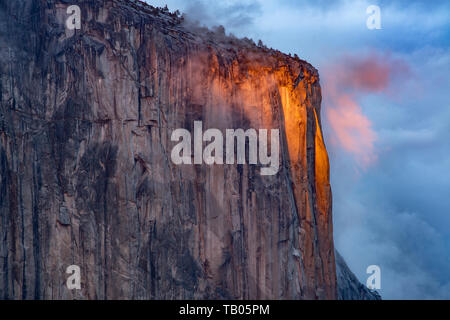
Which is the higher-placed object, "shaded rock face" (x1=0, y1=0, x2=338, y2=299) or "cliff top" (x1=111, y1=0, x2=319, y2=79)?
"cliff top" (x1=111, y1=0, x2=319, y2=79)

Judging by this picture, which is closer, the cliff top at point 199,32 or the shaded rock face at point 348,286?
the cliff top at point 199,32

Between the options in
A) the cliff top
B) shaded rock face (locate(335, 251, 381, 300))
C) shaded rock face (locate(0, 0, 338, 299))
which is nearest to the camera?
shaded rock face (locate(0, 0, 338, 299))

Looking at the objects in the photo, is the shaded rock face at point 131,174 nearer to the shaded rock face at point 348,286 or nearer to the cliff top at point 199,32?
the cliff top at point 199,32

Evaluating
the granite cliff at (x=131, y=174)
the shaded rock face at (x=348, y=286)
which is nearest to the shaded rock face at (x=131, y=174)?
the granite cliff at (x=131, y=174)

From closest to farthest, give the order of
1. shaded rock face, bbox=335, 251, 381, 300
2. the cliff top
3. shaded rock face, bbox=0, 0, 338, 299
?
1. shaded rock face, bbox=0, 0, 338, 299
2. the cliff top
3. shaded rock face, bbox=335, 251, 381, 300

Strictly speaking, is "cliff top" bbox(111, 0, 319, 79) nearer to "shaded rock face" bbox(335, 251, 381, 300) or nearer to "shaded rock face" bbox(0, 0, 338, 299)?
"shaded rock face" bbox(0, 0, 338, 299)

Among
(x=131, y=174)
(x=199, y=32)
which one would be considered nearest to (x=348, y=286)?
(x=131, y=174)

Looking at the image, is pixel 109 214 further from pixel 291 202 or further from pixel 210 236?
pixel 291 202

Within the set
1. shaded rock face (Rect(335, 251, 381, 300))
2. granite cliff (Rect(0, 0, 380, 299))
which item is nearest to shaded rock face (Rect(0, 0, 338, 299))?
granite cliff (Rect(0, 0, 380, 299))
